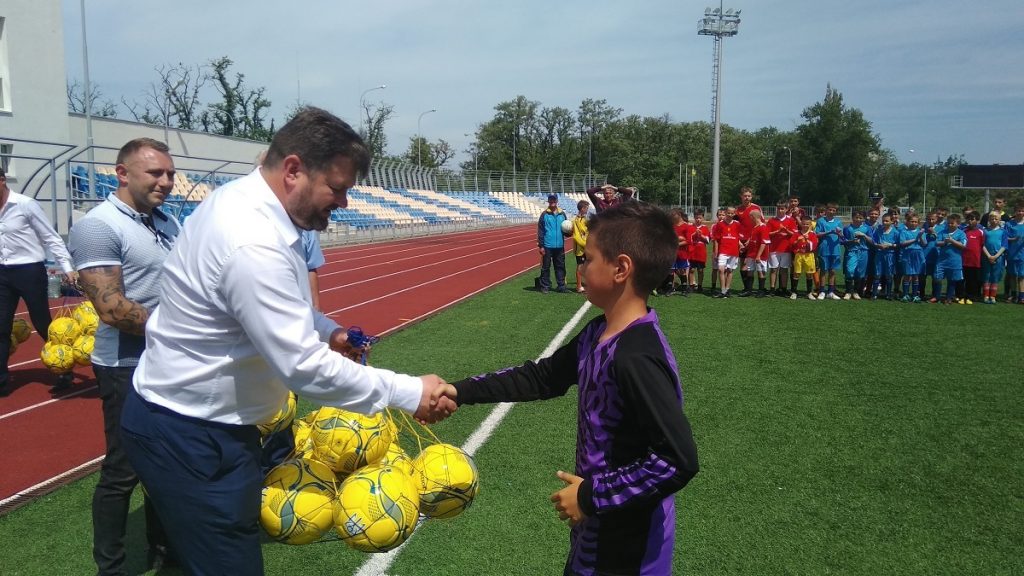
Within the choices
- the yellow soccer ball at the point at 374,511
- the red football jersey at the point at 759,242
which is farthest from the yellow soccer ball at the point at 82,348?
the red football jersey at the point at 759,242

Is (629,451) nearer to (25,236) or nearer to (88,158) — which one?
(25,236)

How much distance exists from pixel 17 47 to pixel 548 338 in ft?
58.8

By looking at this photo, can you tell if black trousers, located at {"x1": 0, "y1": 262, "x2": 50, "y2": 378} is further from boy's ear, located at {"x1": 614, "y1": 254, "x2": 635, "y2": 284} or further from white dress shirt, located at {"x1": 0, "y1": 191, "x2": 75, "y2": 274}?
boy's ear, located at {"x1": 614, "y1": 254, "x2": 635, "y2": 284}

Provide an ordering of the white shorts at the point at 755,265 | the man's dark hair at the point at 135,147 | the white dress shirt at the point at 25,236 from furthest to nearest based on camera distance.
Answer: the white shorts at the point at 755,265
the white dress shirt at the point at 25,236
the man's dark hair at the point at 135,147

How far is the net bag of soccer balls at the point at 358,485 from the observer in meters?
2.39

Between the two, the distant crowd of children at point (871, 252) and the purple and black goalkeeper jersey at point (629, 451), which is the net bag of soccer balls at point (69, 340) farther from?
the distant crowd of children at point (871, 252)

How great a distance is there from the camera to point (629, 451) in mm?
2082

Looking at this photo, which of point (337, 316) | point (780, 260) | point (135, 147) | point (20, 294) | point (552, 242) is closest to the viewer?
point (135, 147)

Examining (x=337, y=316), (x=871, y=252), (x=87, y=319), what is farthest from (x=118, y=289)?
(x=871, y=252)

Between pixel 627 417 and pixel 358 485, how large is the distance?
99cm

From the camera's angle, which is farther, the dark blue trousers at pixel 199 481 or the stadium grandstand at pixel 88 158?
the stadium grandstand at pixel 88 158

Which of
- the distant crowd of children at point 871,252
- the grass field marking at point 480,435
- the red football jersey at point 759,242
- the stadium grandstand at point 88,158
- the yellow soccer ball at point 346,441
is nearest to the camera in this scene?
the yellow soccer ball at point 346,441

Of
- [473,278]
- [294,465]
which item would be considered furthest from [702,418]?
[473,278]

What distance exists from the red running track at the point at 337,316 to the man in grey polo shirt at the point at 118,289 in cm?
181
